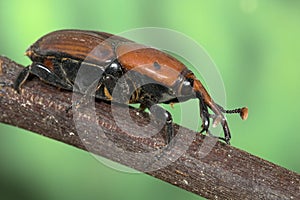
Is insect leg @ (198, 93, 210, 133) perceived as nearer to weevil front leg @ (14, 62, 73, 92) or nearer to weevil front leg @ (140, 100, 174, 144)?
weevil front leg @ (140, 100, 174, 144)

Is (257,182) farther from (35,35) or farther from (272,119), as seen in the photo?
(35,35)

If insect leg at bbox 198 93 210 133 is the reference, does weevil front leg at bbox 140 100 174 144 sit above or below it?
below

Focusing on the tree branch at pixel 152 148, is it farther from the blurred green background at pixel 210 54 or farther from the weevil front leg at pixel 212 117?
the blurred green background at pixel 210 54

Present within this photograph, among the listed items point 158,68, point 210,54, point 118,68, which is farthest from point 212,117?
point 210,54

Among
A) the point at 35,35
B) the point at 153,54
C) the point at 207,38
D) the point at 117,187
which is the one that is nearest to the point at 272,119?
the point at 207,38

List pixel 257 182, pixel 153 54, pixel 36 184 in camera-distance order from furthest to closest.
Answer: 1. pixel 36 184
2. pixel 153 54
3. pixel 257 182

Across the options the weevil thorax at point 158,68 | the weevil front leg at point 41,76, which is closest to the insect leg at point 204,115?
the weevil thorax at point 158,68

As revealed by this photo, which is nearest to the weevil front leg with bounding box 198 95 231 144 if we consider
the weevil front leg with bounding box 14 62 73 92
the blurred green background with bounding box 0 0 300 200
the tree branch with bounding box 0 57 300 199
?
the tree branch with bounding box 0 57 300 199
